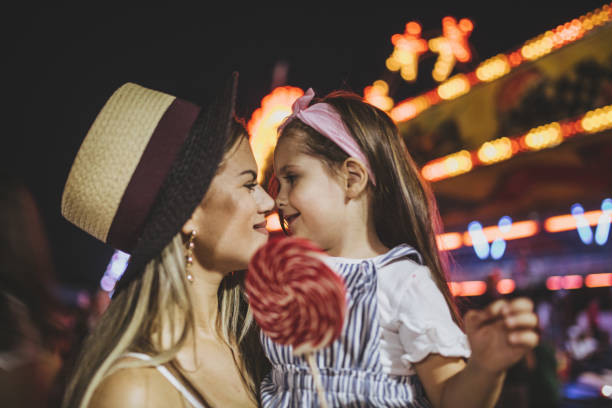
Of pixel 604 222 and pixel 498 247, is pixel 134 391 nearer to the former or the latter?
pixel 604 222

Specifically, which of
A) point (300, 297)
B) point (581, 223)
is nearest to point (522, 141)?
point (581, 223)

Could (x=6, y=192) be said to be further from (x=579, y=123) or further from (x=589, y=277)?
Result: (x=589, y=277)

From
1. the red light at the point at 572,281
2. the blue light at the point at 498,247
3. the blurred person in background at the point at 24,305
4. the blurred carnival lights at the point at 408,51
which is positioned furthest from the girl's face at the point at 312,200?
the red light at the point at 572,281

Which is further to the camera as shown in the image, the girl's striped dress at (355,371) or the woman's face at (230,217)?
the woman's face at (230,217)

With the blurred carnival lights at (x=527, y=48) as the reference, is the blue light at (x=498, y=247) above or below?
below

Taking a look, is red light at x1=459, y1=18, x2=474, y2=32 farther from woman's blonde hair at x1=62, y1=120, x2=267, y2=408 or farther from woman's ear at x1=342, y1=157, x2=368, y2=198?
woman's blonde hair at x1=62, y1=120, x2=267, y2=408

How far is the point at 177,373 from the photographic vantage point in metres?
1.75

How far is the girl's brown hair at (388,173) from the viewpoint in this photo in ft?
7.22

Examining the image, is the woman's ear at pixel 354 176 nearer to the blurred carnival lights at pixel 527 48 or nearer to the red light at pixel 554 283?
the blurred carnival lights at pixel 527 48

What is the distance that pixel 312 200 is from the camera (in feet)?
6.89

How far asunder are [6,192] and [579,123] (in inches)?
273

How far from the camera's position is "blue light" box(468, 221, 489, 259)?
10242 mm

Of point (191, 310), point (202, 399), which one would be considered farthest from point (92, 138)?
point (202, 399)

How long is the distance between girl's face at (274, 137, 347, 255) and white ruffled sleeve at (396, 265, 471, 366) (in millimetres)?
470
